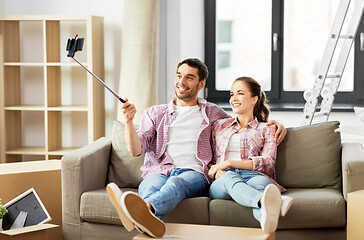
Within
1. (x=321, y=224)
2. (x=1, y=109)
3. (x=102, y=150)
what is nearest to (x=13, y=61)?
(x=1, y=109)

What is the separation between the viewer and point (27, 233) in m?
2.83

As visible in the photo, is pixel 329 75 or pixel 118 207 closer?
pixel 118 207

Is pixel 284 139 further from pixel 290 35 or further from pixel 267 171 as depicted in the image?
pixel 290 35

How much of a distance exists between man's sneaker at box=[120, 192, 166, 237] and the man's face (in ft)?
3.02

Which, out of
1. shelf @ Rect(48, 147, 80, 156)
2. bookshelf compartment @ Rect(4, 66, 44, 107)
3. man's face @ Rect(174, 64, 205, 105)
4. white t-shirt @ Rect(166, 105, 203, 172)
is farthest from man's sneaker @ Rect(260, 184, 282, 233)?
bookshelf compartment @ Rect(4, 66, 44, 107)

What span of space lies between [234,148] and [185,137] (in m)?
0.29

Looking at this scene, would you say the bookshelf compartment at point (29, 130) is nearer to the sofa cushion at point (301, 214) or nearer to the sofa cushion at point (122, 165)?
the sofa cushion at point (122, 165)

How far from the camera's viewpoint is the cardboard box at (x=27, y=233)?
2.79 metres

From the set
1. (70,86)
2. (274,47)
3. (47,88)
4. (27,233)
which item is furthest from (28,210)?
(274,47)

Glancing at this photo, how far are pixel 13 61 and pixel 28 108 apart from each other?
440mm

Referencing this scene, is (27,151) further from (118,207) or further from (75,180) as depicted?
(118,207)

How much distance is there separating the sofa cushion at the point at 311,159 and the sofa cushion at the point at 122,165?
782 millimetres

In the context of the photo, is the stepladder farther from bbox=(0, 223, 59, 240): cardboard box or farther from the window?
bbox=(0, 223, 59, 240): cardboard box

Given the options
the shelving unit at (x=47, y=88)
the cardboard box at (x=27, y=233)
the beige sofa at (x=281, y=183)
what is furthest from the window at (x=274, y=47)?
the cardboard box at (x=27, y=233)
